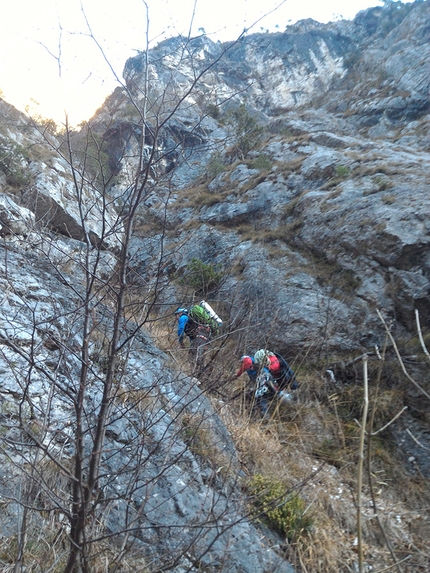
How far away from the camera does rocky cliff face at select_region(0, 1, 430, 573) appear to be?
5.78 ft

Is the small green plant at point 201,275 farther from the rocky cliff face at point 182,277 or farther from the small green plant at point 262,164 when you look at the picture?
the small green plant at point 262,164

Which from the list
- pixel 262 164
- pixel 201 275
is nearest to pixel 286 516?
pixel 201 275

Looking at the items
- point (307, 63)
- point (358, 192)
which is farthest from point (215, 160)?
point (307, 63)

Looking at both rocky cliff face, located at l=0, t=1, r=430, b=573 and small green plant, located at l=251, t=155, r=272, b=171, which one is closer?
rocky cliff face, located at l=0, t=1, r=430, b=573

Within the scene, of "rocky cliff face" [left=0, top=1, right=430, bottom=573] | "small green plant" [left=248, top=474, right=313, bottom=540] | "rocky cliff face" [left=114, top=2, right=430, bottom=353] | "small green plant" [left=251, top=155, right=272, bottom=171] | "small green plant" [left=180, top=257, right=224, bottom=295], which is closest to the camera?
"rocky cliff face" [left=0, top=1, right=430, bottom=573]

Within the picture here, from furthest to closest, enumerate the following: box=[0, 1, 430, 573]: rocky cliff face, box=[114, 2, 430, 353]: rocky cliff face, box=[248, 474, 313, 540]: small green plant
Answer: box=[248, 474, 313, 540]: small green plant → box=[114, 2, 430, 353]: rocky cliff face → box=[0, 1, 430, 573]: rocky cliff face

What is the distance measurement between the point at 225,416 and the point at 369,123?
19808mm

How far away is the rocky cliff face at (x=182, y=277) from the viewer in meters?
1.76

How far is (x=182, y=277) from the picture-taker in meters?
4.62

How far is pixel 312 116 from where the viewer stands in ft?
73.2

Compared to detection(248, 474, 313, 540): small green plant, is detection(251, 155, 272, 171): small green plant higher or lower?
higher

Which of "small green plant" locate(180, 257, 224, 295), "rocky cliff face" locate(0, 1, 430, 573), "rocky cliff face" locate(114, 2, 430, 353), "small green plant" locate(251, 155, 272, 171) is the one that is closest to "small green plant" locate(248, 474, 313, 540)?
"rocky cliff face" locate(0, 1, 430, 573)

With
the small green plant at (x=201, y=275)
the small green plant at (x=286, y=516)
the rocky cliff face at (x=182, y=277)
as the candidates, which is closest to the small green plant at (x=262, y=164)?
the rocky cliff face at (x=182, y=277)

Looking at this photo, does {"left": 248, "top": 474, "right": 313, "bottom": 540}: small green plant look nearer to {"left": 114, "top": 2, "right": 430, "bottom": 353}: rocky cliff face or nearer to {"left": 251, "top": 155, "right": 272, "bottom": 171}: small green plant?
{"left": 114, "top": 2, "right": 430, "bottom": 353}: rocky cliff face
